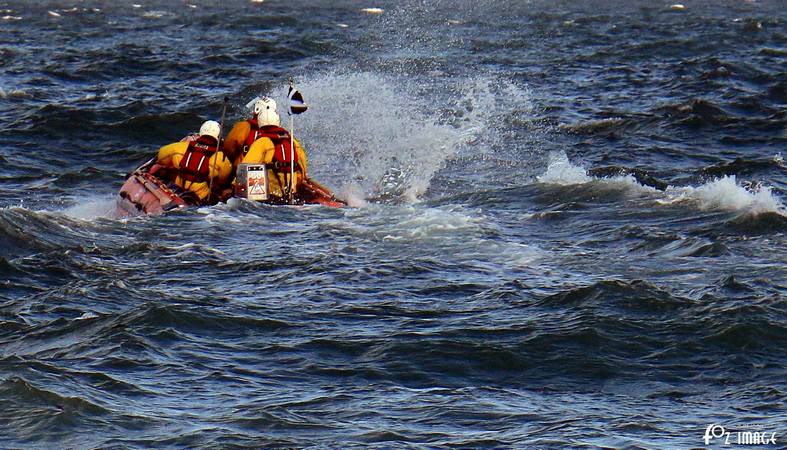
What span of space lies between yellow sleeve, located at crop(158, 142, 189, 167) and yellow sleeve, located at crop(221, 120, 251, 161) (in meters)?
0.54

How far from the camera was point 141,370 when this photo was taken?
371 inches

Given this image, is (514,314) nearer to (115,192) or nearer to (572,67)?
(115,192)

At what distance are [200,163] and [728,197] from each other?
6.09 m

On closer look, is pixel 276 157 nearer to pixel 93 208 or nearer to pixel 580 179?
pixel 93 208

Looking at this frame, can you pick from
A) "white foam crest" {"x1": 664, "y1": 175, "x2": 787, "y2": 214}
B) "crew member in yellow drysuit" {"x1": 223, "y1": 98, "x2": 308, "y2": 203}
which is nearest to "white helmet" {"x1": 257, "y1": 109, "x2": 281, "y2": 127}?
"crew member in yellow drysuit" {"x1": 223, "y1": 98, "x2": 308, "y2": 203}

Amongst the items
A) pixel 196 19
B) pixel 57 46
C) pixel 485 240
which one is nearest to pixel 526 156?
pixel 485 240

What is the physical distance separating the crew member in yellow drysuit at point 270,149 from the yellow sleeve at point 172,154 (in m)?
0.67

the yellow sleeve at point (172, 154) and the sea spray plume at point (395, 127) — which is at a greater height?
the yellow sleeve at point (172, 154)

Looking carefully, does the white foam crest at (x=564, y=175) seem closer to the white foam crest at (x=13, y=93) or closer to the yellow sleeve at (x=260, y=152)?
the yellow sleeve at (x=260, y=152)

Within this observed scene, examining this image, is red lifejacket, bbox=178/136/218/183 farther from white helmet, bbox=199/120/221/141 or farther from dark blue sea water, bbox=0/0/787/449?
dark blue sea water, bbox=0/0/787/449

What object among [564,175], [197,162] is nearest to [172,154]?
[197,162]

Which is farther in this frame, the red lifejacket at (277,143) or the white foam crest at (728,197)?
the red lifejacket at (277,143)

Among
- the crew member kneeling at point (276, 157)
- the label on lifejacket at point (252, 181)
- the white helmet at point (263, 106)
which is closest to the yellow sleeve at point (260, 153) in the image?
the crew member kneeling at point (276, 157)

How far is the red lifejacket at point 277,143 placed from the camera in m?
15.5
